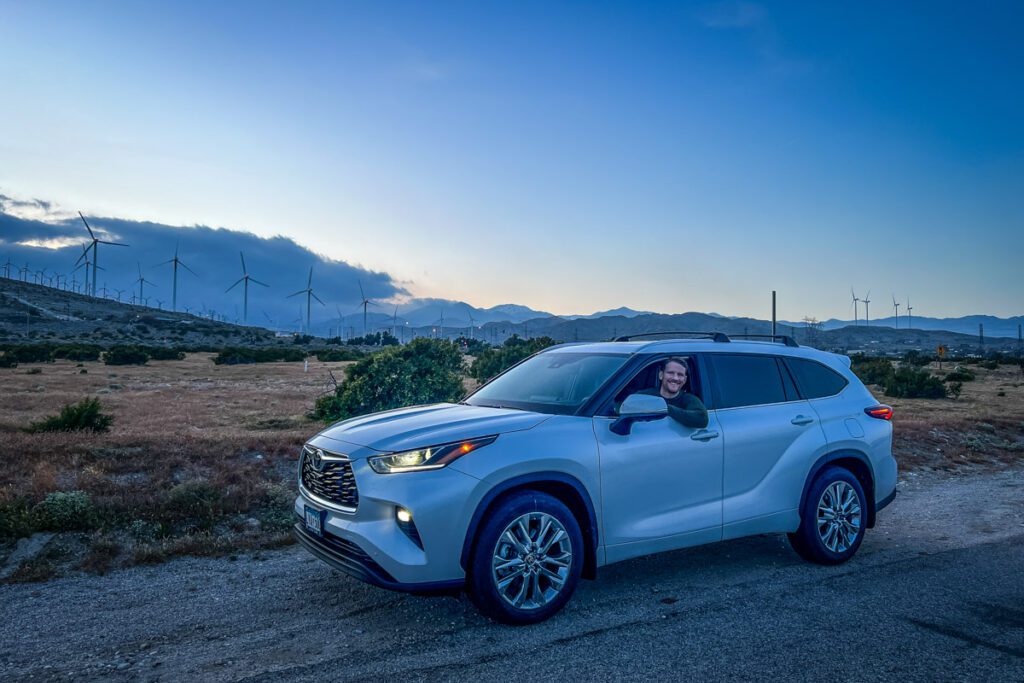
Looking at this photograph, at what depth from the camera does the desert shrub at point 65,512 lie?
20.6 ft

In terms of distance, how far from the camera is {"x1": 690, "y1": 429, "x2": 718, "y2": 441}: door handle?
5.34m

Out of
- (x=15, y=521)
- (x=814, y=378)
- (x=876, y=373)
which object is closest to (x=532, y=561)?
(x=814, y=378)

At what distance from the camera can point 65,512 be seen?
251 inches

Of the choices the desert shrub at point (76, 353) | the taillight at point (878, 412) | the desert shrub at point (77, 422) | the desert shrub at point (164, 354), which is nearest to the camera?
the taillight at point (878, 412)

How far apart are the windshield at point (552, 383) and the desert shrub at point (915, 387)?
23.3 m

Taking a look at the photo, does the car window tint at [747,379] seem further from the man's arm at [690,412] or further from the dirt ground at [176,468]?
Answer: the dirt ground at [176,468]

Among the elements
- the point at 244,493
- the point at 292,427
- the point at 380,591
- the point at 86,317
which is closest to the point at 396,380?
the point at 292,427

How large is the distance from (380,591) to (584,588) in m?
1.53

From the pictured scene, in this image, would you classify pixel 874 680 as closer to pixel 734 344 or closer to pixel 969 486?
pixel 734 344

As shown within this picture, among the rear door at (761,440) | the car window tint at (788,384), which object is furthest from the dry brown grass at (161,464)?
the car window tint at (788,384)

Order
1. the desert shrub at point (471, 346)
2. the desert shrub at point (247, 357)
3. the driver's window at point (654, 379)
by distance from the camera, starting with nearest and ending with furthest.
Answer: the driver's window at point (654, 379)
the desert shrub at point (471, 346)
the desert shrub at point (247, 357)

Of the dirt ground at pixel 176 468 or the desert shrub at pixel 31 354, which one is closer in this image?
the dirt ground at pixel 176 468

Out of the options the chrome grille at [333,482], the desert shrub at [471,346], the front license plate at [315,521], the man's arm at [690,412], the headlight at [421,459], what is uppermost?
the desert shrub at [471,346]

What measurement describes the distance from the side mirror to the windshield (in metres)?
0.32
